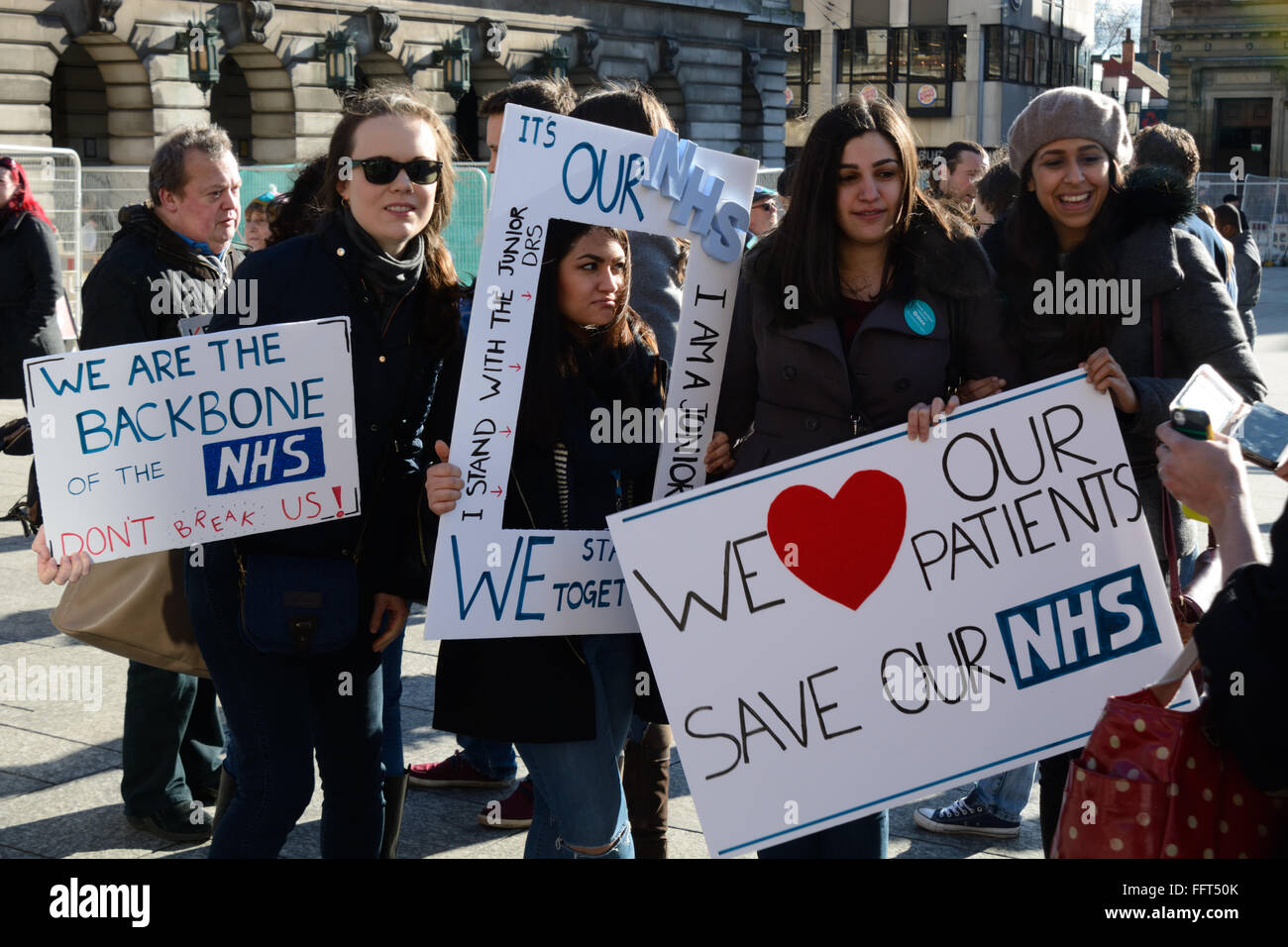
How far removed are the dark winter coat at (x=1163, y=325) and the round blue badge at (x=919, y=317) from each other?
30 centimetres

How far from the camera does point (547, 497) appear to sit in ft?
10.5

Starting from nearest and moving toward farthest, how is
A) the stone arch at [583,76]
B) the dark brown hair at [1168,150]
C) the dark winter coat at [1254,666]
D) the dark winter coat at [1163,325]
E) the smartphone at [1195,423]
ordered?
the dark winter coat at [1254,666], the smartphone at [1195,423], the dark winter coat at [1163,325], the dark brown hair at [1168,150], the stone arch at [583,76]

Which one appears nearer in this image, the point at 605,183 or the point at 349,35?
the point at 605,183

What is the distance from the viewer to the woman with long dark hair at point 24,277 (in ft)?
23.8

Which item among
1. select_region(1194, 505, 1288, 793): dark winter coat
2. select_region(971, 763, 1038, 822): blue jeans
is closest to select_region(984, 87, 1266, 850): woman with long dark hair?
select_region(971, 763, 1038, 822): blue jeans

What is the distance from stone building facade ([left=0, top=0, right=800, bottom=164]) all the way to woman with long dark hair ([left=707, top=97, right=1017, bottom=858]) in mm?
19585

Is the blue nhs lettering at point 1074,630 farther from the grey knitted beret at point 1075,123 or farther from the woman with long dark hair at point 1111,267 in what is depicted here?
the grey knitted beret at point 1075,123

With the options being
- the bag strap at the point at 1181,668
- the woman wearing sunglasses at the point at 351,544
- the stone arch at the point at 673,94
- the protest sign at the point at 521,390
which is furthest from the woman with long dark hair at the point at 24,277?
the stone arch at the point at 673,94

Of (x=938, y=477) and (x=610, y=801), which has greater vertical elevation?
(x=938, y=477)

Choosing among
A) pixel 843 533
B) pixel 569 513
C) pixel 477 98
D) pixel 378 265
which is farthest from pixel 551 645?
pixel 477 98

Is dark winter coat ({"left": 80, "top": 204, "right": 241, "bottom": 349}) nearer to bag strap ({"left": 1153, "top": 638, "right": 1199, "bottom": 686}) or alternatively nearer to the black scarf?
the black scarf

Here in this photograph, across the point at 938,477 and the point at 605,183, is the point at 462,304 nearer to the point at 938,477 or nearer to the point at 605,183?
the point at 605,183

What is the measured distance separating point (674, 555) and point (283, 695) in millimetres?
892
